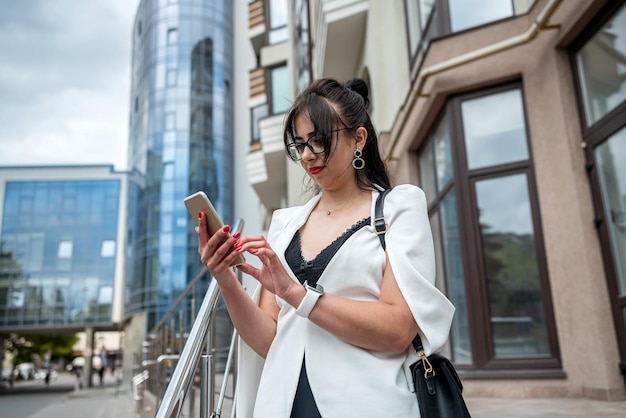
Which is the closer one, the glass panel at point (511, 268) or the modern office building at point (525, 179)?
the modern office building at point (525, 179)

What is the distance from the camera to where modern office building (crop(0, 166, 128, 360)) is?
40.2 m

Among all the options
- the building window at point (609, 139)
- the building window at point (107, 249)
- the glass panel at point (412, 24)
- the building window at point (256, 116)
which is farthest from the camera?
the building window at point (107, 249)

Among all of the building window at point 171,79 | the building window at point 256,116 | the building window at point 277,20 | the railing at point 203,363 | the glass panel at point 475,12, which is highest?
the building window at point 171,79

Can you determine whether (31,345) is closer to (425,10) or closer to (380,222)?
(425,10)

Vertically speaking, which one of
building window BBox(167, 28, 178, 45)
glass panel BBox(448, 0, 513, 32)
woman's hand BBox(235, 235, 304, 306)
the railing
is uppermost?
building window BBox(167, 28, 178, 45)

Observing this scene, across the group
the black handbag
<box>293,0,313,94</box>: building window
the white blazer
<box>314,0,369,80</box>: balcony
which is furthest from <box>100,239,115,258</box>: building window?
the black handbag

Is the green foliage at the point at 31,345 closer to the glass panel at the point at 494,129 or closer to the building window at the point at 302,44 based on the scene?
the building window at the point at 302,44

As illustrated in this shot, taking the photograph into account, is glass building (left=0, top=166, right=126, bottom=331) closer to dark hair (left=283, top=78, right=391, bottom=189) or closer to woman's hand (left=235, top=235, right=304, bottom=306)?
dark hair (left=283, top=78, right=391, bottom=189)

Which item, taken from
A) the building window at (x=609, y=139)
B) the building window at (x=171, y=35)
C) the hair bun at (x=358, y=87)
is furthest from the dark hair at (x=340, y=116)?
the building window at (x=171, y=35)

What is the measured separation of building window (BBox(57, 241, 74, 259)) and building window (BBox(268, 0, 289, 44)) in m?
32.7

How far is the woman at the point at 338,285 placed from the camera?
4.30ft

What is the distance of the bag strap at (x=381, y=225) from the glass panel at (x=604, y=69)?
351cm

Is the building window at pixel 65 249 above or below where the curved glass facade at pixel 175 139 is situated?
below

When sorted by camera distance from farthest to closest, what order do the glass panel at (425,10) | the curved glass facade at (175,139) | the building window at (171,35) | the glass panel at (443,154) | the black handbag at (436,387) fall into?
the building window at (171,35) < the curved glass facade at (175,139) < the glass panel at (425,10) < the glass panel at (443,154) < the black handbag at (436,387)
